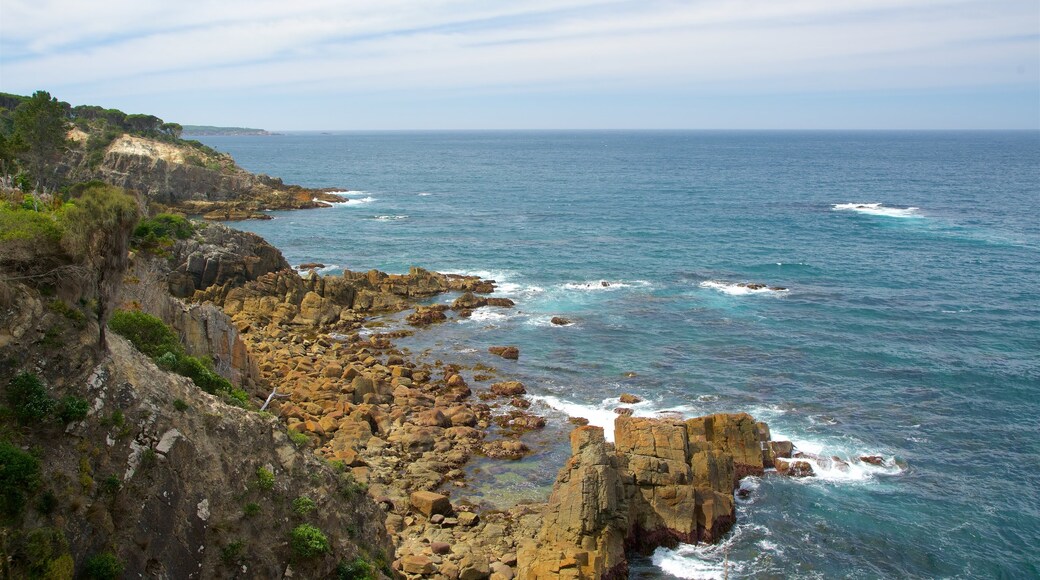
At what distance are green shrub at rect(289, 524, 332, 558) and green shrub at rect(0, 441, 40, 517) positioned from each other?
8.24 metres

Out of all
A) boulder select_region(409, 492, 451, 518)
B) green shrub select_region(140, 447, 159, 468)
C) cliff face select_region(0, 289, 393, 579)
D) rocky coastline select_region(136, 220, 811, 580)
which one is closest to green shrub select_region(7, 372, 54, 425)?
cliff face select_region(0, 289, 393, 579)

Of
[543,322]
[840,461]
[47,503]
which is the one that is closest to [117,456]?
[47,503]

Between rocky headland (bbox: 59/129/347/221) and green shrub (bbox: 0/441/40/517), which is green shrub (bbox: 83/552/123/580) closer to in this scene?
green shrub (bbox: 0/441/40/517)

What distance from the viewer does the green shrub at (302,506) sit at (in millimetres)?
26453

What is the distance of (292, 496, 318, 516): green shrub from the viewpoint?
1041 inches

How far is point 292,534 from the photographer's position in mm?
25875

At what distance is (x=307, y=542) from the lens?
2581 cm

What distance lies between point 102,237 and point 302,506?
37.3ft

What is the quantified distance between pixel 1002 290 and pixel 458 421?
58640mm

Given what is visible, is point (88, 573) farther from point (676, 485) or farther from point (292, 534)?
point (676, 485)

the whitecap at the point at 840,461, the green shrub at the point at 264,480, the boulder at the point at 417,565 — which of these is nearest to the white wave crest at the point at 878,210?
the whitecap at the point at 840,461

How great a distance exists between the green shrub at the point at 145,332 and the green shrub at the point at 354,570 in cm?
1085

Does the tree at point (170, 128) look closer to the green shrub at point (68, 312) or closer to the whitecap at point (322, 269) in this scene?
the whitecap at point (322, 269)

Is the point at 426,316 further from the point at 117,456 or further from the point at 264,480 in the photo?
the point at 117,456
